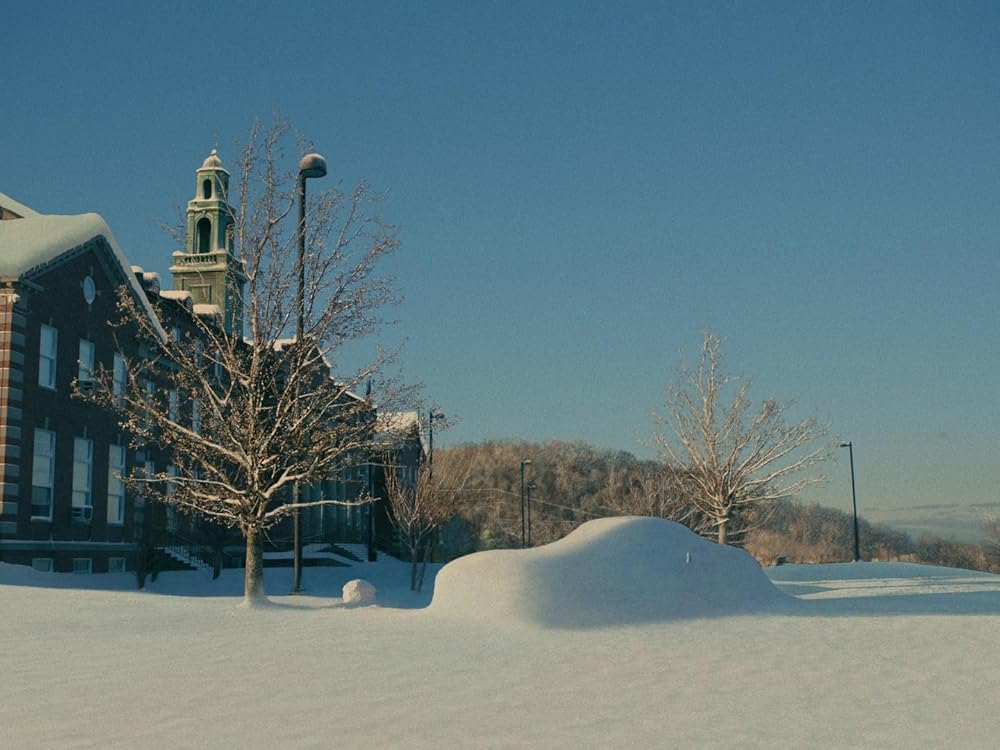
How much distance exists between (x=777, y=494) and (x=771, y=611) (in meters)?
14.2

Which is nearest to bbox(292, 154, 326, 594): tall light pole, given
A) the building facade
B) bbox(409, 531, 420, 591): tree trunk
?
the building facade

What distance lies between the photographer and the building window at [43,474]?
28.5 meters

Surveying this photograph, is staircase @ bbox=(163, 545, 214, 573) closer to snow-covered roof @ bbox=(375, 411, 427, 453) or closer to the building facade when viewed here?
the building facade

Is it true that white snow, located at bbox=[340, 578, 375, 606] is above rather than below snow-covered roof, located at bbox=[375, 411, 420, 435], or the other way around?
below

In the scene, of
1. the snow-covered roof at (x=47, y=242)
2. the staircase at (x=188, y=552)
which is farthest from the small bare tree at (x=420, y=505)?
the snow-covered roof at (x=47, y=242)

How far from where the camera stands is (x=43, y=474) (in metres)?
29.0

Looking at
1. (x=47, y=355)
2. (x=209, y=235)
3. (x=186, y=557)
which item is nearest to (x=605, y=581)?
(x=47, y=355)

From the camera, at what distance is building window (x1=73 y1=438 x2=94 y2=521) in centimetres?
3067

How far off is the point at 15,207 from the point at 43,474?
996 cm

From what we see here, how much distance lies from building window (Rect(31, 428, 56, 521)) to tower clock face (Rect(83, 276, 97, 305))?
176 inches

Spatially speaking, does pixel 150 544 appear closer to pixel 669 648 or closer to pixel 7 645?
pixel 7 645

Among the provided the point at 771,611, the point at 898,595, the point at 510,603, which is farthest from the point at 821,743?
the point at 898,595


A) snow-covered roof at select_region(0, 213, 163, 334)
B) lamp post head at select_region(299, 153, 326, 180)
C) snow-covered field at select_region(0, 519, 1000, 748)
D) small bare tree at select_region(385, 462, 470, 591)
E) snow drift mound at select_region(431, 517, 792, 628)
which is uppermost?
snow-covered roof at select_region(0, 213, 163, 334)

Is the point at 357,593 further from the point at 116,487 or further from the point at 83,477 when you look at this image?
the point at 116,487
